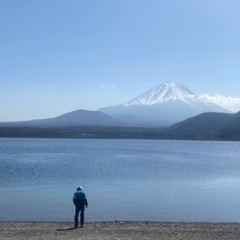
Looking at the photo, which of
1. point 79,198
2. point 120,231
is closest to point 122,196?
point 79,198

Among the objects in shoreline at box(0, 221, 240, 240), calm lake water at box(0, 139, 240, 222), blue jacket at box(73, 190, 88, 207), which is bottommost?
calm lake water at box(0, 139, 240, 222)

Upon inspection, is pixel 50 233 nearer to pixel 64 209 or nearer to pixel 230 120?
pixel 64 209

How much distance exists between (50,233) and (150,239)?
3.07 m

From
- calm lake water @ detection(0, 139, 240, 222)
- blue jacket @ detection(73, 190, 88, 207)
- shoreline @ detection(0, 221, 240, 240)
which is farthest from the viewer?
calm lake water @ detection(0, 139, 240, 222)

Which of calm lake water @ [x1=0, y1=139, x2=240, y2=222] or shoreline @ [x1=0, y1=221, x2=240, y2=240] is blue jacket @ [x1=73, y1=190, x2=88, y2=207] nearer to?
shoreline @ [x1=0, y1=221, x2=240, y2=240]

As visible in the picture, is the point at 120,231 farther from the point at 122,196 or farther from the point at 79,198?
the point at 122,196

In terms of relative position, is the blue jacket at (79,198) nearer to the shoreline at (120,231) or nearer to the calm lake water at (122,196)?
the shoreline at (120,231)

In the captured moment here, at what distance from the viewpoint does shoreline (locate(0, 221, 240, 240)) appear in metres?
14.6

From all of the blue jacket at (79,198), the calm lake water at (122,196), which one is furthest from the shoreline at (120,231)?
the calm lake water at (122,196)

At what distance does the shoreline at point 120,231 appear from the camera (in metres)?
14.6

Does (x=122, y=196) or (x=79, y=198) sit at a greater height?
(x=79, y=198)

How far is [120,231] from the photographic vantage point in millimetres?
15859

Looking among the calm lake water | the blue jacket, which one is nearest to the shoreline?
the blue jacket

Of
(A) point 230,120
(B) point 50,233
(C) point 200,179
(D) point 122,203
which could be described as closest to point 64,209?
(D) point 122,203
